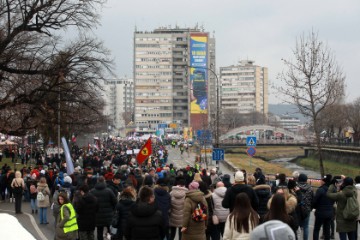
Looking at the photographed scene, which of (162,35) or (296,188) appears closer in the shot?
(296,188)

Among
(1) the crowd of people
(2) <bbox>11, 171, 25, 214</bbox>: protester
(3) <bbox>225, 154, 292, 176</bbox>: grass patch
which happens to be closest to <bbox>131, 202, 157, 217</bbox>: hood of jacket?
(1) the crowd of people

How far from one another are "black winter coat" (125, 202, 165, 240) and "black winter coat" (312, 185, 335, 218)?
5016 millimetres

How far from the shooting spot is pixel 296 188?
12.5 m

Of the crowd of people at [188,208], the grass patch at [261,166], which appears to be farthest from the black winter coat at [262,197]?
the grass patch at [261,166]

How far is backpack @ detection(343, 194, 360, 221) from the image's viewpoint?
41.0 ft

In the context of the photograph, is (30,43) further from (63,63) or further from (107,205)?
(107,205)

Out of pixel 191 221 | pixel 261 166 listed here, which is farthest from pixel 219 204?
pixel 261 166

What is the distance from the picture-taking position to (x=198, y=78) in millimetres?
165000

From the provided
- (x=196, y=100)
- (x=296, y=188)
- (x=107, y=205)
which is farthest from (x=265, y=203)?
(x=196, y=100)

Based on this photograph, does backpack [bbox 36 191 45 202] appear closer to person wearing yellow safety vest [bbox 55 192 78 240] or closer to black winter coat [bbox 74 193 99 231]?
black winter coat [bbox 74 193 99 231]

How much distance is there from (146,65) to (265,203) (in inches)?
6958

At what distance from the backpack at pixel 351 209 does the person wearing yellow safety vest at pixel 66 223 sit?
512cm

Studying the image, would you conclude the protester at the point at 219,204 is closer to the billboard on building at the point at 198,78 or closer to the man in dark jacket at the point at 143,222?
the man in dark jacket at the point at 143,222

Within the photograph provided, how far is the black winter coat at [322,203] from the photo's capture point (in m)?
13.4
